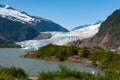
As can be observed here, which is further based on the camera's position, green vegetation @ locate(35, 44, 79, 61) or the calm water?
green vegetation @ locate(35, 44, 79, 61)

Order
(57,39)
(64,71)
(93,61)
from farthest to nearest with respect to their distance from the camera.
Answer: (57,39), (93,61), (64,71)

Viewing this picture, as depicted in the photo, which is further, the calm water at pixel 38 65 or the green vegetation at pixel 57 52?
the green vegetation at pixel 57 52

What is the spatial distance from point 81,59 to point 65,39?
120941mm

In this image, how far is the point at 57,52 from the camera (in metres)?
81.8

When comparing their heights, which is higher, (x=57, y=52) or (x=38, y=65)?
(x=57, y=52)

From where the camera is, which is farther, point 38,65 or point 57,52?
point 57,52

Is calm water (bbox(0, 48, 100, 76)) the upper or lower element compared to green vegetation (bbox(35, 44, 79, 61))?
lower

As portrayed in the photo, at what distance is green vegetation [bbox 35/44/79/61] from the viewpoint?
79412 mm

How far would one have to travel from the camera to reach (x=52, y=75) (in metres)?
24.4

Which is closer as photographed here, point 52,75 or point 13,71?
point 52,75

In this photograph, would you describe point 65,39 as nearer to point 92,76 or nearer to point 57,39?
point 57,39

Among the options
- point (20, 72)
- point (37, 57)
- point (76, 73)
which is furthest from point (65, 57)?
point (76, 73)

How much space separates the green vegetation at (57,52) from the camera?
79412mm

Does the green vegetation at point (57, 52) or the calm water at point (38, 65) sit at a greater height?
the green vegetation at point (57, 52)
